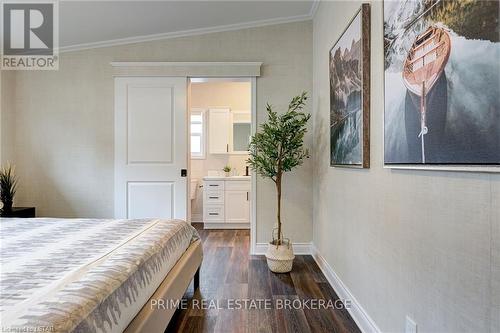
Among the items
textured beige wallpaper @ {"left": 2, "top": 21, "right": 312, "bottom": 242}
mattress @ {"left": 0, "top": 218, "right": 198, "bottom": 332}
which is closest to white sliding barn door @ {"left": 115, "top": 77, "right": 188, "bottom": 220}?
textured beige wallpaper @ {"left": 2, "top": 21, "right": 312, "bottom": 242}

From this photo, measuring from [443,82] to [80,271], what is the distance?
157 cm

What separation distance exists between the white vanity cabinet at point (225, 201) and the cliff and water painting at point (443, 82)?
3314mm

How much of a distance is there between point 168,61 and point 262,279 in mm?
2617

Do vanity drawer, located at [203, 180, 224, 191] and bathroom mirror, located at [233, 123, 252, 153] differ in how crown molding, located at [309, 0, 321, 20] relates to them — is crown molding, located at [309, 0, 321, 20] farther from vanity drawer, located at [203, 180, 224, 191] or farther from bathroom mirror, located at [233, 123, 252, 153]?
vanity drawer, located at [203, 180, 224, 191]

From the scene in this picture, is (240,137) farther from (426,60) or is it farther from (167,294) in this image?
(426,60)

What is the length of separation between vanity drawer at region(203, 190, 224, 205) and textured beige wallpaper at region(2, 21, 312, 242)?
1.38 meters

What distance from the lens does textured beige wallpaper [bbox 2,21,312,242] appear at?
336 centimetres

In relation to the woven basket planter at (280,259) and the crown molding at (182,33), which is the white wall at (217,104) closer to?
the crown molding at (182,33)

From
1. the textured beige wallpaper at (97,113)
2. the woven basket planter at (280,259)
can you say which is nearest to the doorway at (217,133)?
the textured beige wallpaper at (97,113)

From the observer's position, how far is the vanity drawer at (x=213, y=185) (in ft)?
15.2

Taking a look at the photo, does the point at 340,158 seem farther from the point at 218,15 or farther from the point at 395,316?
the point at 218,15

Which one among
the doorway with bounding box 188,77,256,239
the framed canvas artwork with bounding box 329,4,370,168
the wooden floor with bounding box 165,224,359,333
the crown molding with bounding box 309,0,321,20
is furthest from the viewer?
the doorway with bounding box 188,77,256,239

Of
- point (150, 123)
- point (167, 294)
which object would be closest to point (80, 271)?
point (167, 294)

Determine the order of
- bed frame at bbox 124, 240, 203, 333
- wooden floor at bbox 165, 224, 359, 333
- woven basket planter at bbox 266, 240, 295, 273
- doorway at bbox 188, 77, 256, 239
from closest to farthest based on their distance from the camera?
1. bed frame at bbox 124, 240, 203, 333
2. wooden floor at bbox 165, 224, 359, 333
3. woven basket planter at bbox 266, 240, 295, 273
4. doorway at bbox 188, 77, 256, 239
